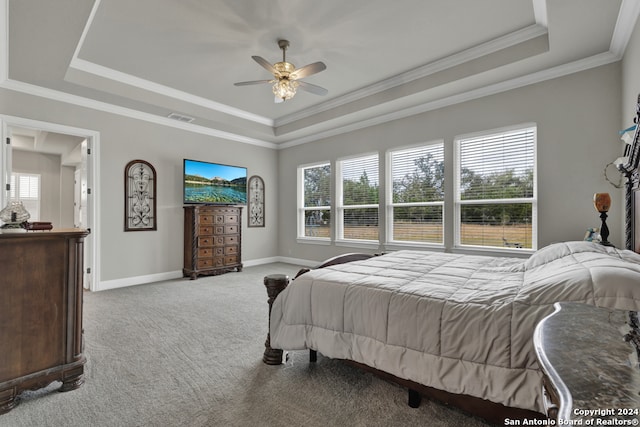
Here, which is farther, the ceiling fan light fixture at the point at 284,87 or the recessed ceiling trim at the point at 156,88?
the recessed ceiling trim at the point at 156,88

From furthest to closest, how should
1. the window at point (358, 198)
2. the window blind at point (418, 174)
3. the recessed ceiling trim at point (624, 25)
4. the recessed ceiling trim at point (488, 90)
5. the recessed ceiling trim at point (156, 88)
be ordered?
the window at point (358, 198) < the window blind at point (418, 174) < the recessed ceiling trim at point (156, 88) < the recessed ceiling trim at point (488, 90) < the recessed ceiling trim at point (624, 25)

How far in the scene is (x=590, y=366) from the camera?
58 centimetres

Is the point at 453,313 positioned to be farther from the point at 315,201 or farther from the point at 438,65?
the point at 315,201

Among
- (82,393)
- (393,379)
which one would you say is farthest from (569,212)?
(82,393)

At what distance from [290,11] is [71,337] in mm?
3230

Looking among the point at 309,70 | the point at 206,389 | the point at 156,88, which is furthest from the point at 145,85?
the point at 206,389

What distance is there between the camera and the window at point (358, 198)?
563cm

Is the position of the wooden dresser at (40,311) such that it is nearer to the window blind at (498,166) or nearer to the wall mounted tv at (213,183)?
the wall mounted tv at (213,183)

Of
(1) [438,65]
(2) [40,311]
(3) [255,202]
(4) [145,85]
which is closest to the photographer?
(2) [40,311]

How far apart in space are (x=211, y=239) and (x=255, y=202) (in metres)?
1.55

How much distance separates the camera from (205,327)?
122 inches

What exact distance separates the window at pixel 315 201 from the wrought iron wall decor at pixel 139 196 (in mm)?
2910

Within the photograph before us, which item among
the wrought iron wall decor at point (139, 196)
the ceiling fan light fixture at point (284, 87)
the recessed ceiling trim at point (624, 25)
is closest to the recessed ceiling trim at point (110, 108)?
the wrought iron wall decor at point (139, 196)

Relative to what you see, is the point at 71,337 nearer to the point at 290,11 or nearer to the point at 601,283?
the point at 601,283
